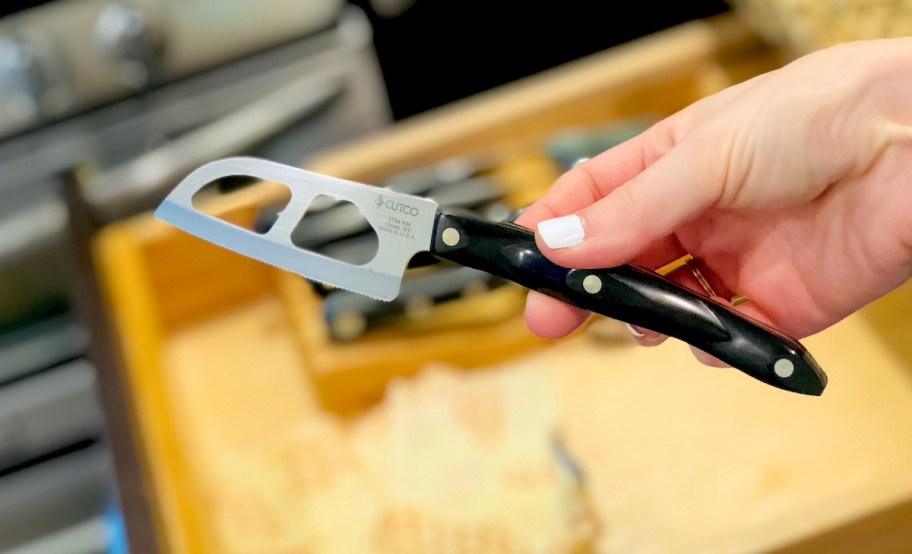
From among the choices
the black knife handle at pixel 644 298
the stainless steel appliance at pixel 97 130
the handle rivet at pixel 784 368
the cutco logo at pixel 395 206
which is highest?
the stainless steel appliance at pixel 97 130

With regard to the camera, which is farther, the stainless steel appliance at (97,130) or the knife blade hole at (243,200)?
the stainless steel appliance at (97,130)

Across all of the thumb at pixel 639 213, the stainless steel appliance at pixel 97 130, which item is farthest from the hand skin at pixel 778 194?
the stainless steel appliance at pixel 97 130

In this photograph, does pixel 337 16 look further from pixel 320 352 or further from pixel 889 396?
pixel 889 396

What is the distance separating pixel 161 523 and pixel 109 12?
1.47ft

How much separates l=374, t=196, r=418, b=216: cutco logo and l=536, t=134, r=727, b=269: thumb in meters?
0.07

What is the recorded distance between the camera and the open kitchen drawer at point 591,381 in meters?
0.54

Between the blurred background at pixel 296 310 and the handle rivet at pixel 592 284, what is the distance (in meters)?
0.20

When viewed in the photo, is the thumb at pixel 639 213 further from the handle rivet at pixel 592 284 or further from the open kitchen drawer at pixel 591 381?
the open kitchen drawer at pixel 591 381

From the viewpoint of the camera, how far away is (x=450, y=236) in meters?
0.41

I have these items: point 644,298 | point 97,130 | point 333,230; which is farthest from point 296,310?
point 644,298

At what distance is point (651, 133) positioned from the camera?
0.51 meters

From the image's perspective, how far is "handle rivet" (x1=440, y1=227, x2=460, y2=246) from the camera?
1.34ft

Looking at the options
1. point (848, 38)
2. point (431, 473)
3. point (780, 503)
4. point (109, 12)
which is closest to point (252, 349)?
point (431, 473)

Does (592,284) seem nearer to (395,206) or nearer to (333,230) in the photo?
(395,206)
